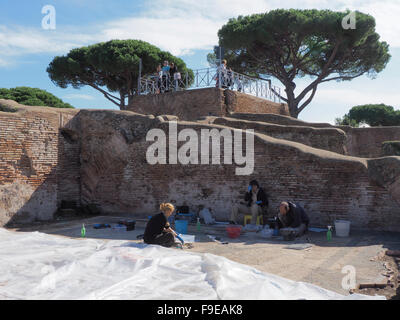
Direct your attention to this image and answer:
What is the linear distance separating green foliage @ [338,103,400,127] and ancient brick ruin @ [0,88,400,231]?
1134 inches

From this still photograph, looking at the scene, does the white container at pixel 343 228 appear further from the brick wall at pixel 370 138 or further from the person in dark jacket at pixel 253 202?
the brick wall at pixel 370 138

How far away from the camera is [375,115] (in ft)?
124

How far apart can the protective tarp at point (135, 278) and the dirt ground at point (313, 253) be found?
2.80ft

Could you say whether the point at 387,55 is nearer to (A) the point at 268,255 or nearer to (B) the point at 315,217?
(B) the point at 315,217

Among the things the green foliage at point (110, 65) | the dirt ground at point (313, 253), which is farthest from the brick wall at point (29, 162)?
the green foliage at point (110, 65)

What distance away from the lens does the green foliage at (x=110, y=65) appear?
26.6 metres

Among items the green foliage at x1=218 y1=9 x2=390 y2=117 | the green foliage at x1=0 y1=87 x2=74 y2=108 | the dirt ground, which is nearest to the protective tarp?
the dirt ground

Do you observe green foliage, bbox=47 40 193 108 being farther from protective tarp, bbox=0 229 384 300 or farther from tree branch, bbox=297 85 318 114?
protective tarp, bbox=0 229 384 300

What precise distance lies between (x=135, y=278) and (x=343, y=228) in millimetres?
5075

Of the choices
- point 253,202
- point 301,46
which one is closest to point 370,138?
point 301,46

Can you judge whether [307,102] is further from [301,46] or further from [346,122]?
[346,122]

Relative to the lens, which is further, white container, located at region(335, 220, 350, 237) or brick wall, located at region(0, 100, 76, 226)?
brick wall, located at region(0, 100, 76, 226)

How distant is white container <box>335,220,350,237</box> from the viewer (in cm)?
769

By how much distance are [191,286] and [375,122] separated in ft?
127
